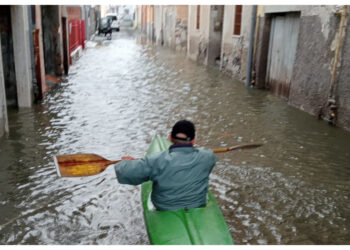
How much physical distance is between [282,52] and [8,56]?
6.79 metres

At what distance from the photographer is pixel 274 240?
3.76 metres

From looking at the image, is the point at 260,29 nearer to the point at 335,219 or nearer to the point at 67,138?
the point at 67,138

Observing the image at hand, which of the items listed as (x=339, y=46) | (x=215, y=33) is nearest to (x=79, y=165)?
(x=339, y=46)

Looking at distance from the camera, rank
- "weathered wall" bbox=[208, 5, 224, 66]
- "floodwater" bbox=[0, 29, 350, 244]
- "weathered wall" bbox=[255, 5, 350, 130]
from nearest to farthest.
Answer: "floodwater" bbox=[0, 29, 350, 244] → "weathered wall" bbox=[255, 5, 350, 130] → "weathered wall" bbox=[208, 5, 224, 66]

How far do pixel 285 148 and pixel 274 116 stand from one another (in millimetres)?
2053

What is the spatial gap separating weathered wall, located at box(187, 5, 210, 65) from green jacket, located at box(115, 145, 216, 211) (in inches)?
545

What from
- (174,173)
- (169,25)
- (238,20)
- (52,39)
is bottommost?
(174,173)

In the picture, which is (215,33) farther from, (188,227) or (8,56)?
(188,227)

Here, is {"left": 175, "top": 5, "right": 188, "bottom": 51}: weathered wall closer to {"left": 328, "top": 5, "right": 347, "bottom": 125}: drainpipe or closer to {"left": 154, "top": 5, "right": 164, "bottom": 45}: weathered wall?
{"left": 154, "top": 5, "right": 164, "bottom": 45}: weathered wall

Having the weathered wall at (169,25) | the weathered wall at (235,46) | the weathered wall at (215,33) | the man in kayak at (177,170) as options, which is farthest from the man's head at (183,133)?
the weathered wall at (169,25)

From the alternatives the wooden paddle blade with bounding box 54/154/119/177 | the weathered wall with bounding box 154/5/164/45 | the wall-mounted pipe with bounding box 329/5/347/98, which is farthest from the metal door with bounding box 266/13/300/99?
the weathered wall with bounding box 154/5/164/45

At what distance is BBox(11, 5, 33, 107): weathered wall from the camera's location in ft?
25.7

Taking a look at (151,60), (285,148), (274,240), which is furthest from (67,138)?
(151,60)

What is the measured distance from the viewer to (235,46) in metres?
13.4
